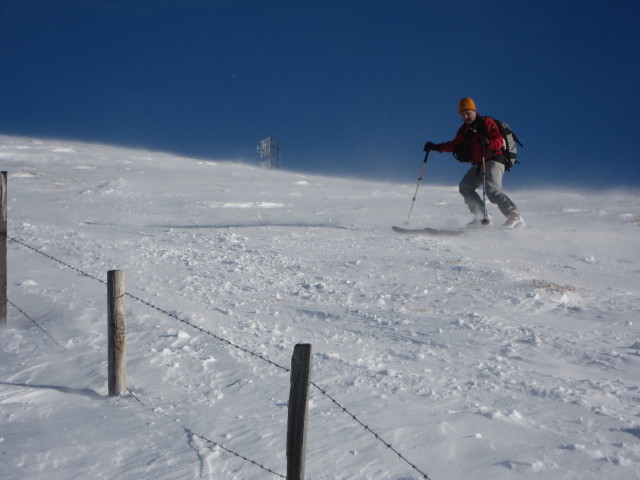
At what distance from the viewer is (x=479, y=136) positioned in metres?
10.3

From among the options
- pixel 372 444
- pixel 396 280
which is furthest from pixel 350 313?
pixel 372 444

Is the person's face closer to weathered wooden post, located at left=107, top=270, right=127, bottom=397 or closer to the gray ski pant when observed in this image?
the gray ski pant

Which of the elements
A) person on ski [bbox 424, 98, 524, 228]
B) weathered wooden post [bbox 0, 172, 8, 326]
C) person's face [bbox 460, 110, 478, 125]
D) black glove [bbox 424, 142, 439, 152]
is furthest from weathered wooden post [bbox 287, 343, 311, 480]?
black glove [bbox 424, 142, 439, 152]

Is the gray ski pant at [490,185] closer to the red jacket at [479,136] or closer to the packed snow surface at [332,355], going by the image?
the red jacket at [479,136]

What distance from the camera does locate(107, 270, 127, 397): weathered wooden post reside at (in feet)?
13.4

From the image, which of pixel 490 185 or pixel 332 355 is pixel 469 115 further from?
pixel 332 355

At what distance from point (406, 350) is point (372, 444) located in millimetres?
1705

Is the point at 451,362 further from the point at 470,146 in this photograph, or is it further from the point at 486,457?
the point at 470,146

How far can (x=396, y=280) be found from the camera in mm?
7566

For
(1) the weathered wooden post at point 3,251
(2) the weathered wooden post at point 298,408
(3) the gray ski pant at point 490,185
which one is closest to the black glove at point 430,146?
(3) the gray ski pant at point 490,185

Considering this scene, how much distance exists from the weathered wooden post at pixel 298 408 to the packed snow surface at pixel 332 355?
1.62 feet

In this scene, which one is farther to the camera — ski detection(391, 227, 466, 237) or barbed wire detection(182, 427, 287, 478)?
Result: ski detection(391, 227, 466, 237)

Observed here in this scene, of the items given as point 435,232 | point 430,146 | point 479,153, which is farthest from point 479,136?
point 435,232

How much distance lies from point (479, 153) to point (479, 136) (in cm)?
36
